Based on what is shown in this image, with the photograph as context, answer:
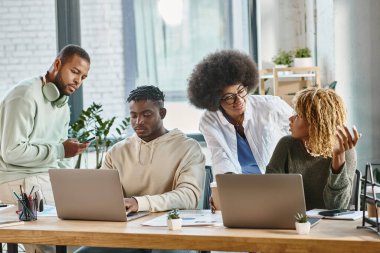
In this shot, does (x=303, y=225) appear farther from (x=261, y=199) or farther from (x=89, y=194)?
(x=89, y=194)

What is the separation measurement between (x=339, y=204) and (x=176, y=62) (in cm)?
377

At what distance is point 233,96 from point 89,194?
1.22m

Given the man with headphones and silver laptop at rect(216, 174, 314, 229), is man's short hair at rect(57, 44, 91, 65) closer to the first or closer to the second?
the man with headphones

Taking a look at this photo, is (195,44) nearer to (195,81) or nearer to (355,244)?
(195,81)

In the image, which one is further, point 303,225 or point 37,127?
point 37,127

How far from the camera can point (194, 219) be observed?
331 centimetres

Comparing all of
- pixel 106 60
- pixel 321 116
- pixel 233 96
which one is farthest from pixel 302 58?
pixel 321 116

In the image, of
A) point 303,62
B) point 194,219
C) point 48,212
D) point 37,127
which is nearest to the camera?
point 194,219

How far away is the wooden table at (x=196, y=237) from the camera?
110 inches

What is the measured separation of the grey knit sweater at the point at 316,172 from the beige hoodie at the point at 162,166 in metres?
0.40

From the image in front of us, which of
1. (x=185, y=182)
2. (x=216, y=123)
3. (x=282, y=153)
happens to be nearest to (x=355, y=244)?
(x=282, y=153)

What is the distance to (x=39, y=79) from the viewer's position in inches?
175

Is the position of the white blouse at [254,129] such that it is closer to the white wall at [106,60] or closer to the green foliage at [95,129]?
the green foliage at [95,129]

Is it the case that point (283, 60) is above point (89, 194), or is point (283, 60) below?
above
